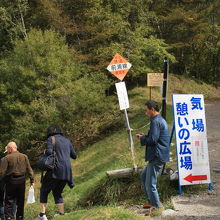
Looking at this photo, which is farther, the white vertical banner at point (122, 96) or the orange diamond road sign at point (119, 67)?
the orange diamond road sign at point (119, 67)

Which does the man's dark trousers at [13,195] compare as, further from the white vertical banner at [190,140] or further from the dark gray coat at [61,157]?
the white vertical banner at [190,140]

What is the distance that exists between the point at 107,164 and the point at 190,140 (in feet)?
22.2

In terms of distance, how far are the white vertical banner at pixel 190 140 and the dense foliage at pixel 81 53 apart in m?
12.4

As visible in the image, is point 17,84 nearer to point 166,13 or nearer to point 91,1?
point 91,1

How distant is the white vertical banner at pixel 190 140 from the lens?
6156 mm

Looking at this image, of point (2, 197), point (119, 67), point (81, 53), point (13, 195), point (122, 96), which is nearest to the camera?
point (13, 195)

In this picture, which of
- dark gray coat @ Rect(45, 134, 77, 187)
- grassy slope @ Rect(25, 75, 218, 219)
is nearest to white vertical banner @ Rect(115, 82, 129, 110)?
grassy slope @ Rect(25, 75, 218, 219)

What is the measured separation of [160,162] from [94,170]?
25.5 feet

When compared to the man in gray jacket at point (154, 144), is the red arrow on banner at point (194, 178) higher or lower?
lower

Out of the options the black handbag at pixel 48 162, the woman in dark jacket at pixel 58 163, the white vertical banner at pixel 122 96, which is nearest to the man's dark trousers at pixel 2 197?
the woman in dark jacket at pixel 58 163

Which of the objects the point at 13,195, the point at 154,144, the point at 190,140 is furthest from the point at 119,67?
the point at 13,195

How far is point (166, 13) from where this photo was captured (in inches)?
1123

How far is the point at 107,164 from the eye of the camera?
12.6 metres

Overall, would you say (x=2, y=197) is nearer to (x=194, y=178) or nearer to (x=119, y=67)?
(x=194, y=178)
